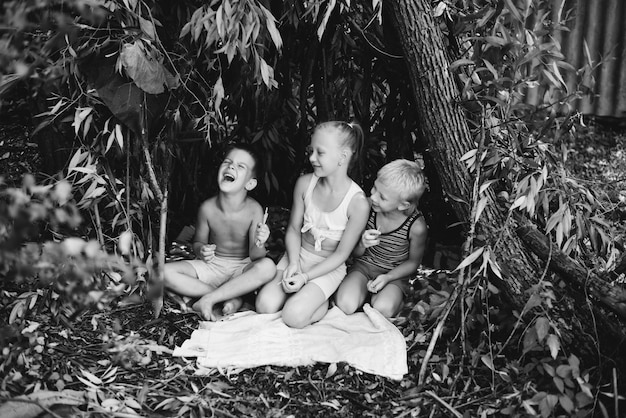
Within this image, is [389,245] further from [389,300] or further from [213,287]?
[213,287]

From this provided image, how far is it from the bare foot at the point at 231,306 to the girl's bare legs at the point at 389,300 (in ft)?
1.96

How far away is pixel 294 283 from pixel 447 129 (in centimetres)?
91

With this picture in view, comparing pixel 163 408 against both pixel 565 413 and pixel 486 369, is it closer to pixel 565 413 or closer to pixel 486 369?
pixel 486 369

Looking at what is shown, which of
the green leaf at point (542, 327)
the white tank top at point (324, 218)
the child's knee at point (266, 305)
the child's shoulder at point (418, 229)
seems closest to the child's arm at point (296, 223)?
the white tank top at point (324, 218)

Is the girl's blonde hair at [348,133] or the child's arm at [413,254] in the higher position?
the girl's blonde hair at [348,133]

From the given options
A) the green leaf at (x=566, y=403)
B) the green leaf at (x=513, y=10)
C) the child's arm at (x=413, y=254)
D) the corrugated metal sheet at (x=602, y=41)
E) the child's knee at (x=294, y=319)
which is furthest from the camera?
the corrugated metal sheet at (x=602, y=41)

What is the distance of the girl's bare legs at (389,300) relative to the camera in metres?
3.07

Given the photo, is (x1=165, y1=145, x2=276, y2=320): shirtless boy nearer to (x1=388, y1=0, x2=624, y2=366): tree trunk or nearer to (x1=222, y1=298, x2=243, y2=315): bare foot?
(x1=222, y1=298, x2=243, y2=315): bare foot

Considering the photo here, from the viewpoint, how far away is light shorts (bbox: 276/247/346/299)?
3105mm

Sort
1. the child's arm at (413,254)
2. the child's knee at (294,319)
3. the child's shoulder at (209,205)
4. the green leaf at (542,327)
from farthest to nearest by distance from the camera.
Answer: the child's shoulder at (209,205) < the child's arm at (413,254) < the child's knee at (294,319) < the green leaf at (542,327)

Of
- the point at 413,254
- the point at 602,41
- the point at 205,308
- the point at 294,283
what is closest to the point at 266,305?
the point at 294,283

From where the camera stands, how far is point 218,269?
328cm

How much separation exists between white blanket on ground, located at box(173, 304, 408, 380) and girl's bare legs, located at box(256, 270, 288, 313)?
36 millimetres

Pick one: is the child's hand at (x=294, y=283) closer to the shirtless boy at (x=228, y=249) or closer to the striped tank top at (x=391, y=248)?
the shirtless boy at (x=228, y=249)
